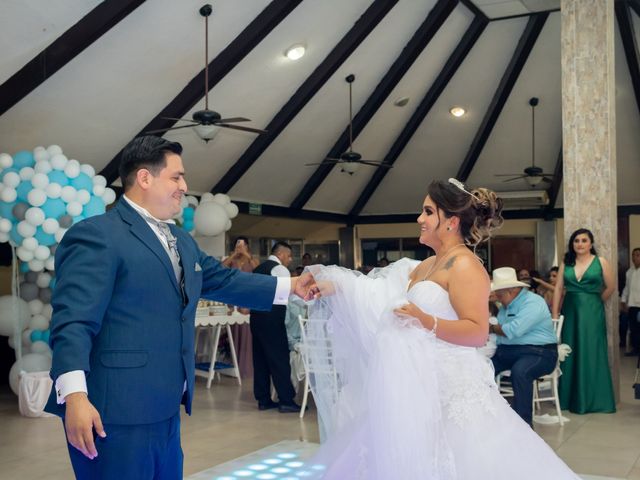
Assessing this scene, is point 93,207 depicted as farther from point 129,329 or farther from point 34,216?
point 129,329

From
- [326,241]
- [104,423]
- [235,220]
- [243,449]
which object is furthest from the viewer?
[326,241]

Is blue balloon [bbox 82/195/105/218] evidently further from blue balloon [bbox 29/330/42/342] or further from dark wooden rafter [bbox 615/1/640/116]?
dark wooden rafter [bbox 615/1/640/116]

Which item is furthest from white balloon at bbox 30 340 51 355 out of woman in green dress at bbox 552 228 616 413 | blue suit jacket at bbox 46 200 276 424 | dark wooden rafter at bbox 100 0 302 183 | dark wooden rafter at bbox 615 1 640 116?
dark wooden rafter at bbox 615 1 640 116

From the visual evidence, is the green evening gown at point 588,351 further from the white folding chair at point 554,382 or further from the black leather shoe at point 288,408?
the black leather shoe at point 288,408

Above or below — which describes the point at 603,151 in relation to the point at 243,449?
above

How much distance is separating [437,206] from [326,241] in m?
15.0

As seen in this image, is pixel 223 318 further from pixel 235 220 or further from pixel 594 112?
pixel 235 220

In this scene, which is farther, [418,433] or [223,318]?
[223,318]

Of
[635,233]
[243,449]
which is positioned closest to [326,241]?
[635,233]

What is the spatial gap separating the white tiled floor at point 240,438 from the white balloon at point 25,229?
1533 millimetres

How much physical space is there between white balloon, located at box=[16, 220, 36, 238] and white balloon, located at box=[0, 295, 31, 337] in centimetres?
70

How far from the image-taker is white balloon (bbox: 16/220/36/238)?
6.39 meters

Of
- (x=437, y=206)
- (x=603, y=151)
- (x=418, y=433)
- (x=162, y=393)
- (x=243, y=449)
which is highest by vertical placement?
(x=603, y=151)

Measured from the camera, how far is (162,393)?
7.32 ft
